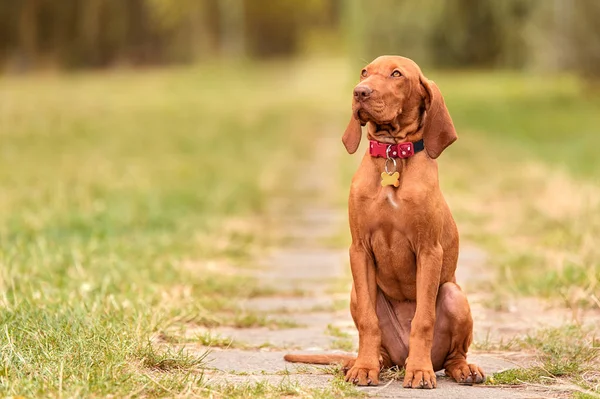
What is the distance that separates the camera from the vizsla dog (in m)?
4.16

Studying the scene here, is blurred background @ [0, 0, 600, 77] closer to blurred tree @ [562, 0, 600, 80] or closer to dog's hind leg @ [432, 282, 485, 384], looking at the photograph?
blurred tree @ [562, 0, 600, 80]

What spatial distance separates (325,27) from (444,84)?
35.6 metres

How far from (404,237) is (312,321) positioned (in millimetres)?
1763

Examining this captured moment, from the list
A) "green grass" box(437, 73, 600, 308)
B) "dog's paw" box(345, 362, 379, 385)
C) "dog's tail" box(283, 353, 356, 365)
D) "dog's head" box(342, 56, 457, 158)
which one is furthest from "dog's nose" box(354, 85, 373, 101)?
"green grass" box(437, 73, 600, 308)

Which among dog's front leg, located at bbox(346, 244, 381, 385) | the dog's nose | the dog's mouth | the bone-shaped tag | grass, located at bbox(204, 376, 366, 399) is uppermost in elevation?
the dog's nose

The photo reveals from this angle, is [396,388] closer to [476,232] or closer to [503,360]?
[503,360]

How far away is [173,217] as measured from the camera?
9.38 metres

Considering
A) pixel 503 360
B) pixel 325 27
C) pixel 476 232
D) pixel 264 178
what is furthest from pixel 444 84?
pixel 325 27

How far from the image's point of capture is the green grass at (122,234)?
4117mm

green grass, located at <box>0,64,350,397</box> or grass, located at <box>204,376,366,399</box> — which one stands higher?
grass, located at <box>204,376,366,399</box>

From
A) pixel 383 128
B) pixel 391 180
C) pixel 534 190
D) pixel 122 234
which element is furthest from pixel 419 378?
pixel 534 190

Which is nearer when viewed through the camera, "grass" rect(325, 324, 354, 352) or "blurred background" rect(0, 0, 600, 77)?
"grass" rect(325, 324, 354, 352)

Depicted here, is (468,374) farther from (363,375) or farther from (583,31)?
(583,31)

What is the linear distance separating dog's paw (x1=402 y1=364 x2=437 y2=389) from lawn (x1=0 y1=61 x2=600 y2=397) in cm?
86
